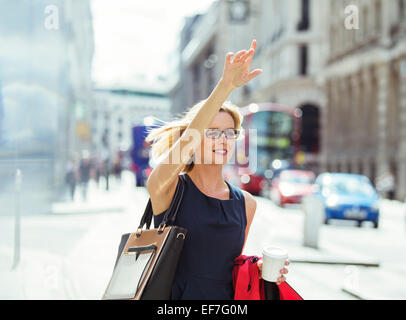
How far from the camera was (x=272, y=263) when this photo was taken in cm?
216

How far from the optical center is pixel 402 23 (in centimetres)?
2541

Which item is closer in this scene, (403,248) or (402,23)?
(403,248)

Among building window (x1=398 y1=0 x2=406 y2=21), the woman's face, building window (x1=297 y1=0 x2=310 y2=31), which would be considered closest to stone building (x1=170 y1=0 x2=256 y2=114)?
building window (x1=297 y1=0 x2=310 y2=31)

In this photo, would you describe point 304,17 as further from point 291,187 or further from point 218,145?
point 218,145

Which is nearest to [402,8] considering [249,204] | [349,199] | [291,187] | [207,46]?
[291,187]

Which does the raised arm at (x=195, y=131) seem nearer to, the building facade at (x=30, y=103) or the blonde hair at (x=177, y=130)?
the blonde hair at (x=177, y=130)

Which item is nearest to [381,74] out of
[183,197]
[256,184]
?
[256,184]

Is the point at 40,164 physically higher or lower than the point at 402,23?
lower

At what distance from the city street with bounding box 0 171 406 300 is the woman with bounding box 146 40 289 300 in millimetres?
3150

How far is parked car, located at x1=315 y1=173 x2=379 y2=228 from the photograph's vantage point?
13906 millimetres

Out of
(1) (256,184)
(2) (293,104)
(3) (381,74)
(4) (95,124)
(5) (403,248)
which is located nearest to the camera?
(5) (403,248)

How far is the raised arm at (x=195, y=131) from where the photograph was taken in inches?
81.2

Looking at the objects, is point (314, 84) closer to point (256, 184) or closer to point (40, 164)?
point (256, 184)
